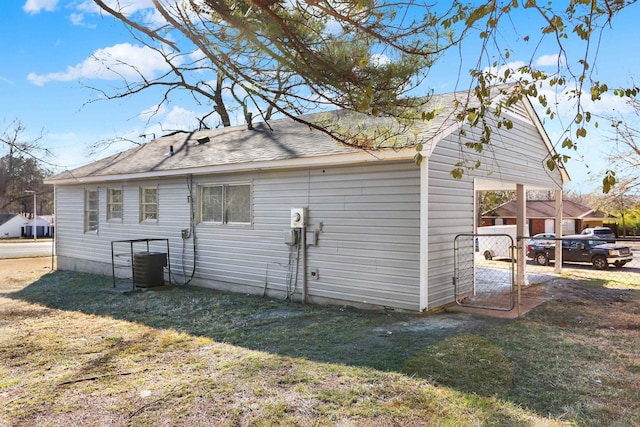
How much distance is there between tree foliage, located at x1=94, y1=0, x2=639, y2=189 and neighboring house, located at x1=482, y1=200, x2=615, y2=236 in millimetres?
21697

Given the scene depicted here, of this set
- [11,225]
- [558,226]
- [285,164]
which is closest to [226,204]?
[285,164]

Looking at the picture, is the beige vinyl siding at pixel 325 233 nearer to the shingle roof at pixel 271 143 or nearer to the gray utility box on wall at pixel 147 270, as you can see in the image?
the shingle roof at pixel 271 143

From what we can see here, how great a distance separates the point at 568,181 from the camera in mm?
12398

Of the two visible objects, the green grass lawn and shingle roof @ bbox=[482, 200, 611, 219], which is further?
shingle roof @ bbox=[482, 200, 611, 219]

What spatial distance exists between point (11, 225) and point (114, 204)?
42.5m

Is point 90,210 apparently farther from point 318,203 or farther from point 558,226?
point 558,226

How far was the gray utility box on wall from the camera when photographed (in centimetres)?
908

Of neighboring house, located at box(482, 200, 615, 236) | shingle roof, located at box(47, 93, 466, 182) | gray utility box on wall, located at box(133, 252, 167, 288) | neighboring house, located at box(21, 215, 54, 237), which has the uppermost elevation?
shingle roof, located at box(47, 93, 466, 182)

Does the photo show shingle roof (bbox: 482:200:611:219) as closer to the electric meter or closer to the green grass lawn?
the green grass lawn

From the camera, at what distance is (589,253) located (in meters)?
14.0

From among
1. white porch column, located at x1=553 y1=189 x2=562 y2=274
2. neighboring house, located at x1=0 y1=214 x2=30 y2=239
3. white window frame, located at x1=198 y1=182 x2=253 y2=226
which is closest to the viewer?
white window frame, located at x1=198 y1=182 x2=253 y2=226

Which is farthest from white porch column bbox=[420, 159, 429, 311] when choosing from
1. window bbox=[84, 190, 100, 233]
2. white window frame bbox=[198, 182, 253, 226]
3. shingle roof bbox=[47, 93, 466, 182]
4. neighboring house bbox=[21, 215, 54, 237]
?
neighboring house bbox=[21, 215, 54, 237]

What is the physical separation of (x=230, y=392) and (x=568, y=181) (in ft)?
39.3

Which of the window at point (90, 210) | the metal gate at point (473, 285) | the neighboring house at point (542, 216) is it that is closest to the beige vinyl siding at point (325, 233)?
the metal gate at point (473, 285)
